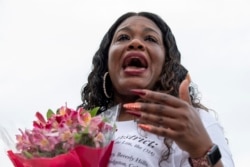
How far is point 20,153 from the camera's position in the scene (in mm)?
3182

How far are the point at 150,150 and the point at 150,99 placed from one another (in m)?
0.96

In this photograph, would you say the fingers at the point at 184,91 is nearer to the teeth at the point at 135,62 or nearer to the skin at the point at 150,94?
the skin at the point at 150,94

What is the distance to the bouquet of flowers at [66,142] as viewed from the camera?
10.1ft

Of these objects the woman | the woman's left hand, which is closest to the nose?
the woman

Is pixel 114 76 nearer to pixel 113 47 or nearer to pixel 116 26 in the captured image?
pixel 113 47

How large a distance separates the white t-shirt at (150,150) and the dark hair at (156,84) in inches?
20.4

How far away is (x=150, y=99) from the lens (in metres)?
2.72

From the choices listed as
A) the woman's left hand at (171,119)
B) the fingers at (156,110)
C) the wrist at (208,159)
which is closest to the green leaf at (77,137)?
the woman's left hand at (171,119)

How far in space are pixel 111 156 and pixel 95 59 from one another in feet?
4.86

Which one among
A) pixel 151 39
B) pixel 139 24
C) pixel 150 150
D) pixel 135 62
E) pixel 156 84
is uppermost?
pixel 139 24

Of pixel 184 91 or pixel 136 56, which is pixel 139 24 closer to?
pixel 136 56

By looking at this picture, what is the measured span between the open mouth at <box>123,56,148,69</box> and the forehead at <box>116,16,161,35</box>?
405mm

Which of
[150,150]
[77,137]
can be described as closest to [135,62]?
[150,150]

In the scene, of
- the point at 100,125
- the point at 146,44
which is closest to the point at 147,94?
the point at 100,125
